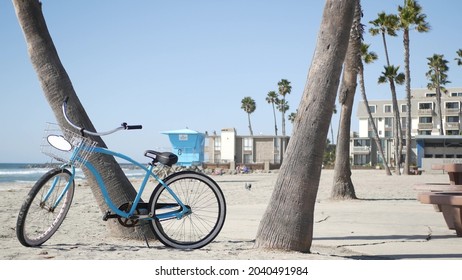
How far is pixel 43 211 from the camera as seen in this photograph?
16.4ft

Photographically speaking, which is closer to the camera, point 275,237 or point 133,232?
point 275,237

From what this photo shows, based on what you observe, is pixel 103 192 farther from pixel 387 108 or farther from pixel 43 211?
pixel 387 108

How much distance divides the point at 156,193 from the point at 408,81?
34.5 metres

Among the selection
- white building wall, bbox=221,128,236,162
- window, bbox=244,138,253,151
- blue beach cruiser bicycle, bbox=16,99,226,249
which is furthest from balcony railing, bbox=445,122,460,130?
blue beach cruiser bicycle, bbox=16,99,226,249

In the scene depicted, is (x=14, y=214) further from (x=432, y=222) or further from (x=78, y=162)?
(x=432, y=222)

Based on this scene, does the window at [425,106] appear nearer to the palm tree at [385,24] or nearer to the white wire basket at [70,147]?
the palm tree at [385,24]

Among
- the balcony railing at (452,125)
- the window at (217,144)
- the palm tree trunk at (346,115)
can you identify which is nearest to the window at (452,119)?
the balcony railing at (452,125)

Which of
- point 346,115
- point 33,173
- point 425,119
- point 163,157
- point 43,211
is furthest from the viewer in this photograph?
point 425,119

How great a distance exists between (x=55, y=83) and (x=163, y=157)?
5.52 ft

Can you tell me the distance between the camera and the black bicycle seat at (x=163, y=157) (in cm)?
481

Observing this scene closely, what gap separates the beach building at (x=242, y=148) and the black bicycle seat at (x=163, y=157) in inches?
2064

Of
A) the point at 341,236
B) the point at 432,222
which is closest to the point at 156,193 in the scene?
the point at 341,236

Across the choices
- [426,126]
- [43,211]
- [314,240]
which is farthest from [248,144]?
[43,211]

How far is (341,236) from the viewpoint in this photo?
7.55 meters
